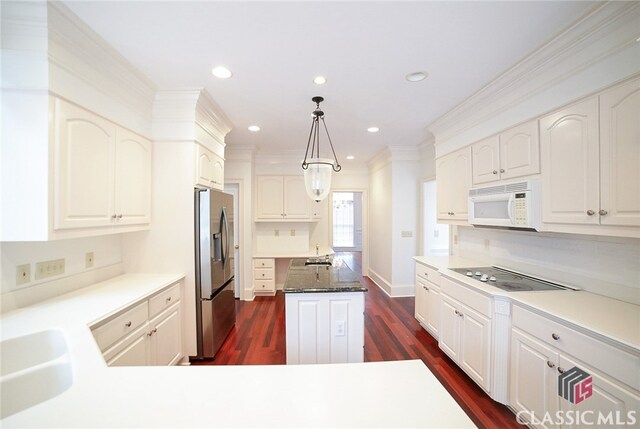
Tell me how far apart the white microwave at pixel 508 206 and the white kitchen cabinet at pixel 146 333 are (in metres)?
2.92

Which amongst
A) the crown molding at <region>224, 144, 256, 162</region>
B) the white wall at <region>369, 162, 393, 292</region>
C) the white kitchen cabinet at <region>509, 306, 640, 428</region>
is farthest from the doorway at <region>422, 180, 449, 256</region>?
the crown molding at <region>224, 144, 256, 162</region>

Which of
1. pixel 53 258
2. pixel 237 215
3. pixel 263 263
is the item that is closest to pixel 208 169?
pixel 53 258

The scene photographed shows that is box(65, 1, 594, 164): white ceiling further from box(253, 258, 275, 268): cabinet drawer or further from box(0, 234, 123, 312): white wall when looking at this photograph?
box(253, 258, 275, 268): cabinet drawer

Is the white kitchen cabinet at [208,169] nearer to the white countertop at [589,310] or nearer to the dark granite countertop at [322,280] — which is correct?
the dark granite countertop at [322,280]

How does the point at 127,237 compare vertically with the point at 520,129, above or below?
below

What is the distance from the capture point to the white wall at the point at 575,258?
5.21 ft

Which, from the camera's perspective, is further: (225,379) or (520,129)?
(520,129)

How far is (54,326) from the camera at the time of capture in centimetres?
131

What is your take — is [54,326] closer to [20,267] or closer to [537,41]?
[20,267]

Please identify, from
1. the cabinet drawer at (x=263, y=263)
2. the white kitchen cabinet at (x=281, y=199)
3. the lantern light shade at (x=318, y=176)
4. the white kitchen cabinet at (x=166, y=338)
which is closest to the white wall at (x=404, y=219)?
the white kitchen cabinet at (x=281, y=199)

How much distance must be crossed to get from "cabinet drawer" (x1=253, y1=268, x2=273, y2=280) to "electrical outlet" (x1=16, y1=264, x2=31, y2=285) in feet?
9.90

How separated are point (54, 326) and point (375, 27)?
2463mm

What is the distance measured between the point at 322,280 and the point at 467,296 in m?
1.26

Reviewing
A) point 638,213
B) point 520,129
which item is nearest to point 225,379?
point 638,213
